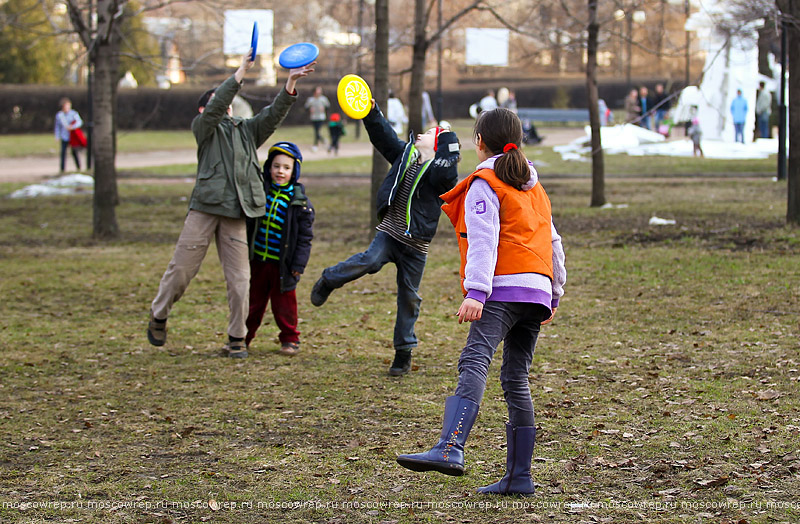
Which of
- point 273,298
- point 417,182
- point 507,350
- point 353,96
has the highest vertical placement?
point 353,96

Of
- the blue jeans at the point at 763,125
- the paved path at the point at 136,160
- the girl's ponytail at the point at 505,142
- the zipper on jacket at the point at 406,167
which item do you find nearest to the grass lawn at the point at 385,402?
the zipper on jacket at the point at 406,167

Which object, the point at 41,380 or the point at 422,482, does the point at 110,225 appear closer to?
the point at 41,380

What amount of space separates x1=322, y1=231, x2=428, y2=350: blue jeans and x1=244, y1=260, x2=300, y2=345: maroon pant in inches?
41.4

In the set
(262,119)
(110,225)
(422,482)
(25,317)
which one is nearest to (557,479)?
(422,482)

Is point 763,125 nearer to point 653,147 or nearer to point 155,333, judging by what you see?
point 653,147

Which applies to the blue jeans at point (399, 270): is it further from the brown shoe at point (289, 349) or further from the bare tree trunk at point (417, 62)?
the bare tree trunk at point (417, 62)

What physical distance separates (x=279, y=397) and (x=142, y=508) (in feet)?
6.35

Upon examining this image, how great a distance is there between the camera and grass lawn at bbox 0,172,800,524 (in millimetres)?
4273

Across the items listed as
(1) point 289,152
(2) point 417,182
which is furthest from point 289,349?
(2) point 417,182

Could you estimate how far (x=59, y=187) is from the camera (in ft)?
66.5

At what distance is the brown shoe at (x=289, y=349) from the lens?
7258mm

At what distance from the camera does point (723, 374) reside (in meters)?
6.32

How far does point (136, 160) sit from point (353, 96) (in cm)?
2359

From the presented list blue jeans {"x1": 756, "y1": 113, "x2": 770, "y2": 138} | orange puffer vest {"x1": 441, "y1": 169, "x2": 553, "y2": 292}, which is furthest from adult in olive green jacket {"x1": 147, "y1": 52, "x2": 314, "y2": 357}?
blue jeans {"x1": 756, "y1": 113, "x2": 770, "y2": 138}
